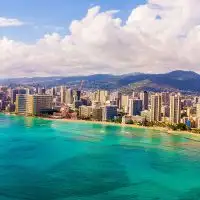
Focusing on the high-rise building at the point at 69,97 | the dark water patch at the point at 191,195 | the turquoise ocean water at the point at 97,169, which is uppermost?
the high-rise building at the point at 69,97

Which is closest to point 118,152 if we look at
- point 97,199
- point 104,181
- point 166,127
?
point 104,181

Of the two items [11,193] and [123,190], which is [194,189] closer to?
[123,190]

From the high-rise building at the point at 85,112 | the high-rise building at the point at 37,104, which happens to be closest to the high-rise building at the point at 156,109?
the high-rise building at the point at 85,112

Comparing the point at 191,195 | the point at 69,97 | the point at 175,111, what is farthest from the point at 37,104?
the point at 191,195

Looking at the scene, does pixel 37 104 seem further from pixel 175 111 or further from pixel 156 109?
pixel 175 111

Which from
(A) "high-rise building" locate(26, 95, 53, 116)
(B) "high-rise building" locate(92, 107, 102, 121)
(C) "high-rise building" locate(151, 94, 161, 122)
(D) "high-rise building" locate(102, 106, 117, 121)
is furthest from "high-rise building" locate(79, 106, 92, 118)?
(C) "high-rise building" locate(151, 94, 161, 122)

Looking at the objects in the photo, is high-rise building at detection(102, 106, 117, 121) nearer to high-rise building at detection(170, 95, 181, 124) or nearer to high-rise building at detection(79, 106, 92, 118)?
high-rise building at detection(79, 106, 92, 118)

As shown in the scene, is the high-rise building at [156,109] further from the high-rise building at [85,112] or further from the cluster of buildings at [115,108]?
the high-rise building at [85,112]
